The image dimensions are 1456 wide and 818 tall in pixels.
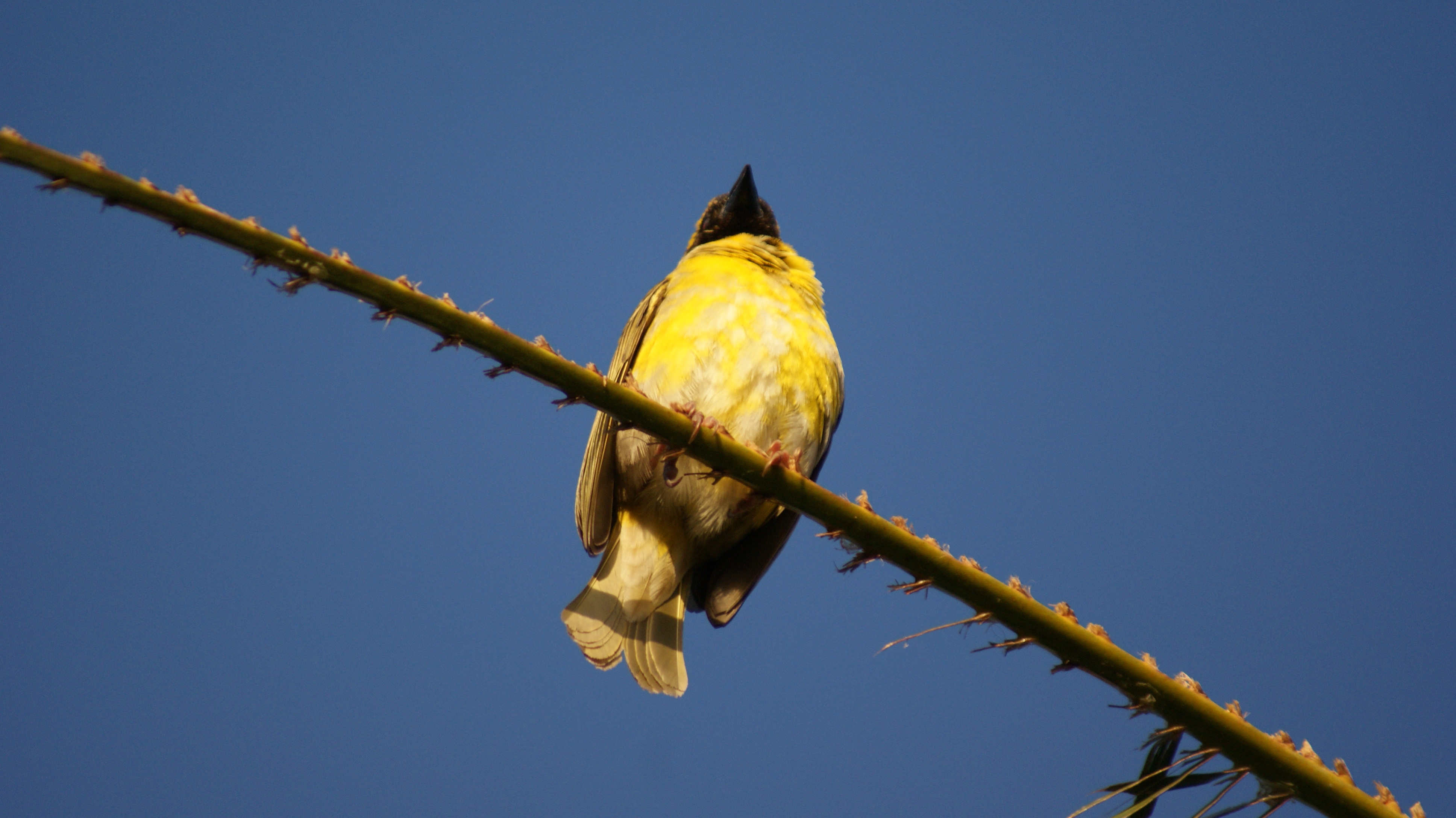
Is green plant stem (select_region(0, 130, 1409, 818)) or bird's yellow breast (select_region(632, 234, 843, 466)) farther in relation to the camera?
bird's yellow breast (select_region(632, 234, 843, 466))

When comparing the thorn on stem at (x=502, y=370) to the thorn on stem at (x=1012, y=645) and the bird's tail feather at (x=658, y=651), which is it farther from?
the bird's tail feather at (x=658, y=651)

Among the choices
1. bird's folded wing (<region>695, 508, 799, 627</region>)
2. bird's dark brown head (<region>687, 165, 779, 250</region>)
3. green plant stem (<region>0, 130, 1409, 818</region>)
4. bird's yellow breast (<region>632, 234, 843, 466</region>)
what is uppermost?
bird's dark brown head (<region>687, 165, 779, 250</region>)

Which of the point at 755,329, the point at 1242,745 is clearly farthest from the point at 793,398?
the point at 1242,745

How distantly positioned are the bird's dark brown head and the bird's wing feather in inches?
54.6

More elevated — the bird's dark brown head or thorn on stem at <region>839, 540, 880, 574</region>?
the bird's dark brown head

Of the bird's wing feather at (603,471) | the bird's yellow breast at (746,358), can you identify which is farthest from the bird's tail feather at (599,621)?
the bird's yellow breast at (746,358)

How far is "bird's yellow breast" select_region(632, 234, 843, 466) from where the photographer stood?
3348mm

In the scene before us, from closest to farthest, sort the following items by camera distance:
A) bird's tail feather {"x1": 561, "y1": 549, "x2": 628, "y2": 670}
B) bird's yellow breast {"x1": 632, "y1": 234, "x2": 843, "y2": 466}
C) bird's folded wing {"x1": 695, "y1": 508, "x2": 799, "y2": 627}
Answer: bird's yellow breast {"x1": 632, "y1": 234, "x2": 843, "y2": 466} → bird's tail feather {"x1": 561, "y1": 549, "x2": 628, "y2": 670} → bird's folded wing {"x1": 695, "y1": 508, "x2": 799, "y2": 627}

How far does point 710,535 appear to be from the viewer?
364 centimetres

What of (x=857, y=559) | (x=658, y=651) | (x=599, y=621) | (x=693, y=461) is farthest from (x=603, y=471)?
(x=857, y=559)

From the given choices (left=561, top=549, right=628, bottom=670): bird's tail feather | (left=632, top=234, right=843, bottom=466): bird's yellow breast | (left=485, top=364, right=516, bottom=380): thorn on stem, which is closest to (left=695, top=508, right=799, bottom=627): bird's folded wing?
(left=632, top=234, right=843, bottom=466): bird's yellow breast

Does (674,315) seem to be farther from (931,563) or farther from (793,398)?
(931,563)

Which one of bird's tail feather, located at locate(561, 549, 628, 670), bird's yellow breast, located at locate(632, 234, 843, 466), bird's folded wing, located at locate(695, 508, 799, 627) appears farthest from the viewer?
bird's folded wing, located at locate(695, 508, 799, 627)

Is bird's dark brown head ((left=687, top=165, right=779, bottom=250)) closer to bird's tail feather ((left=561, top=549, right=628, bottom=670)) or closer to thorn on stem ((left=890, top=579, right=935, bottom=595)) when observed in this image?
bird's tail feather ((left=561, top=549, right=628, bottom=670))
